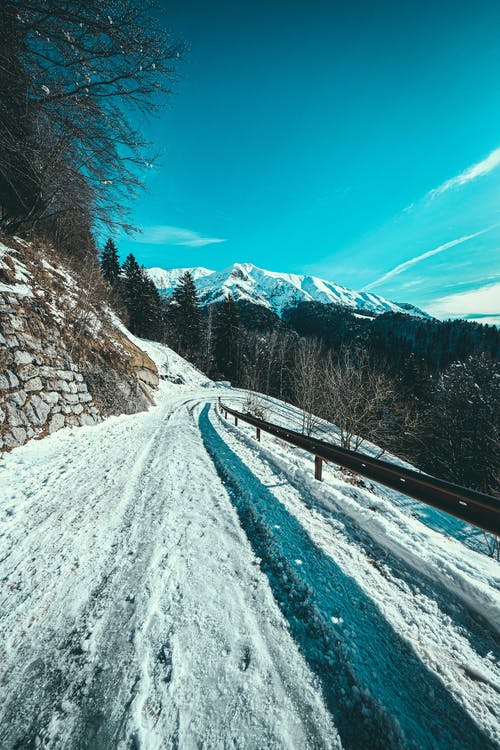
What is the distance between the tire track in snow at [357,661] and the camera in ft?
5.03

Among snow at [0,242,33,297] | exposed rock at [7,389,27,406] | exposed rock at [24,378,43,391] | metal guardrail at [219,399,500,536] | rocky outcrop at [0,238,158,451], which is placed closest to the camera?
metal guardrail at [219,399,500,536]

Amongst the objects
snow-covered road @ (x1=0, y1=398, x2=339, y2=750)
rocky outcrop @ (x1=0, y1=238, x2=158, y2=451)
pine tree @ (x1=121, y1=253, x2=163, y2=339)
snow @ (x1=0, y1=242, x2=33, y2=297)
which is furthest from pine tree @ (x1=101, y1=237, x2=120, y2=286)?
snow-covered road @ (x1=0, y1=398, x2=339, y2=750)

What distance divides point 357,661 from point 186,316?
47159 mm

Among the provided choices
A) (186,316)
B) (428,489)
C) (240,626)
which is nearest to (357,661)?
(240,626)

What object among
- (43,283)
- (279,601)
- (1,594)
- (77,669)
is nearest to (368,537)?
(279,601)

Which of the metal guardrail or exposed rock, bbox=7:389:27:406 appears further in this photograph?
exposed rock, bbox=7:389:27:406

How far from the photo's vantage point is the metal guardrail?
2.77m

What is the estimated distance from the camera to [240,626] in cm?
215

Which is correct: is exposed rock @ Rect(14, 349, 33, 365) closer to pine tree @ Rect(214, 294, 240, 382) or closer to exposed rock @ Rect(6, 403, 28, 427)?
exposed rock @ Rect(6, 403, 28, 427)

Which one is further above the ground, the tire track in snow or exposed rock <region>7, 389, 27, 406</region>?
exposed rock <region>7, 389, 27, 406</region>

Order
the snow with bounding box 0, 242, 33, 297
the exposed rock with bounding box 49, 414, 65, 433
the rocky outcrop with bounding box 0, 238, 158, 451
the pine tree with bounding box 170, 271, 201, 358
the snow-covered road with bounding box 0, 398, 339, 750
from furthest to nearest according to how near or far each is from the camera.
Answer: the pine tree with bounding box 170, 271, 201, 358 → the snow with bounding box 0, 242, 33, 297 → the exposed rock with bounding box 49, 414, 65, 433 → the rocky outcrop with bounding box 0, 238, 158, 451 → the snow-covered road with bounding box 0, 398, 339, 750

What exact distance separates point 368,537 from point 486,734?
1782 mm

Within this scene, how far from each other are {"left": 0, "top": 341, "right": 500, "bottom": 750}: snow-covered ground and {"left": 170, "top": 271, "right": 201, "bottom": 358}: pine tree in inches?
1725

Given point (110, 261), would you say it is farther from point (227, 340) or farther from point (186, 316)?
point (227, 340)
